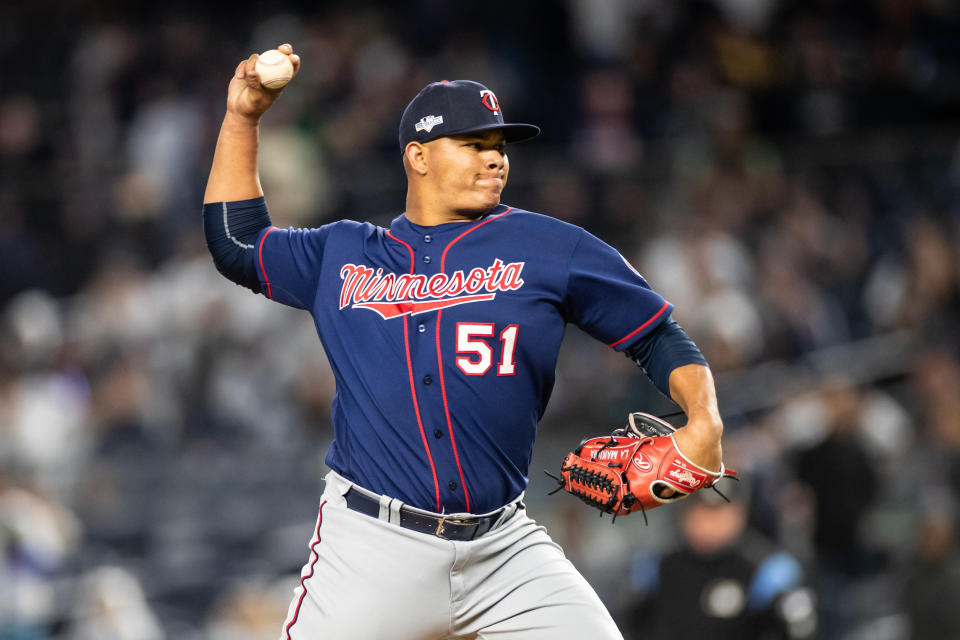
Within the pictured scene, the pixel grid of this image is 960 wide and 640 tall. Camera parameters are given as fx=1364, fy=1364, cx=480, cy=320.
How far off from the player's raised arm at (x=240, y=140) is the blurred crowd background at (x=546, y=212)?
2574 millimetres

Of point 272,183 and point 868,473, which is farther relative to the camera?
point 272,183

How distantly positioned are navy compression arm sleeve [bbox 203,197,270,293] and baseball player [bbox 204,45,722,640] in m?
0.28

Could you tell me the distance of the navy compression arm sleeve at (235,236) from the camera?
3764mm

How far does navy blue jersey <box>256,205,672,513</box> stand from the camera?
3.39 metres

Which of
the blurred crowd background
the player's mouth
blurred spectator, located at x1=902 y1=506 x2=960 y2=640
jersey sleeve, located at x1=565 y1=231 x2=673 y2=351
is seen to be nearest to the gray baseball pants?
jersey sleeve, located at x1=565 y1=231 x2=673 y2=351

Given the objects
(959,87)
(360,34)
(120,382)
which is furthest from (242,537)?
(959,87)

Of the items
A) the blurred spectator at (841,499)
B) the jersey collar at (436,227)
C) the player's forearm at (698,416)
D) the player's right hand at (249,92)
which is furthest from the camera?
the blurred spectator at (841,499)

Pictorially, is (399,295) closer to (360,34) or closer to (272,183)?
(272,183)

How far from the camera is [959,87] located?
994 centimetres

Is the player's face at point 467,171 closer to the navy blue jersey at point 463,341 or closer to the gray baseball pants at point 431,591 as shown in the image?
the navy blue jersey at point 463,341

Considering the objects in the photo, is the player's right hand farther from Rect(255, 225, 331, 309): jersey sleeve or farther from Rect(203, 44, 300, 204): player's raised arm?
Rect(255, 225, 331, 309): jersey sleeve

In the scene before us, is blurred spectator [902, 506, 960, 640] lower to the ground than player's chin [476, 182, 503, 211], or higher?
lower

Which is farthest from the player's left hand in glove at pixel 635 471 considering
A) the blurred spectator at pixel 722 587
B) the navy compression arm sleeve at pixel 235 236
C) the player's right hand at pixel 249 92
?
the blurred spectator at pixel 722 587

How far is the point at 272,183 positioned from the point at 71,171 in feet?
4.82
